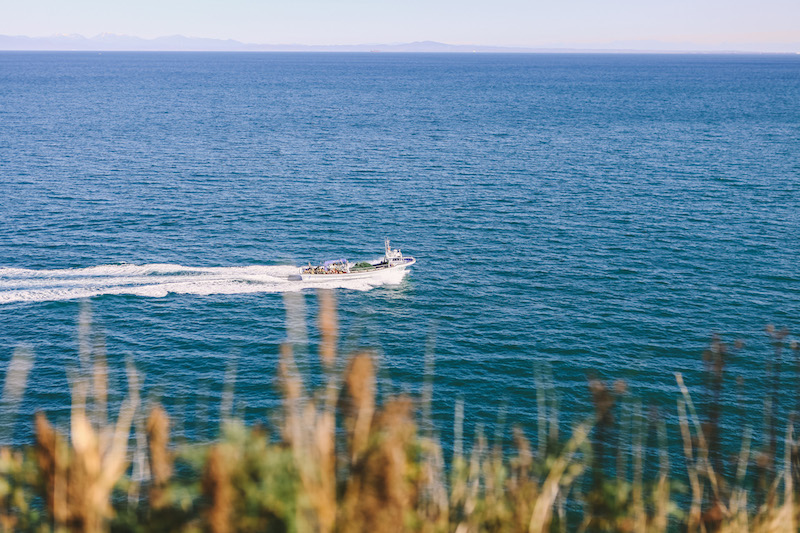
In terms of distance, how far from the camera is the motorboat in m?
72.9

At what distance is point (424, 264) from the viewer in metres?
79.4

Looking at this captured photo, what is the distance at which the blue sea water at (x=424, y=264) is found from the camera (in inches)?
2196

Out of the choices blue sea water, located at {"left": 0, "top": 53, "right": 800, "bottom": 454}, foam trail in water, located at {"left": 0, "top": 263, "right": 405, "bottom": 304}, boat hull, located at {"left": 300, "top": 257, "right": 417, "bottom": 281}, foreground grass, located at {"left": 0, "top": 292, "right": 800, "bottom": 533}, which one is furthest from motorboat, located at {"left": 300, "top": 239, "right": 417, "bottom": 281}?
foreground grass, located at {"left": 0, "top": 292, "right": 800, "bottom": 533}

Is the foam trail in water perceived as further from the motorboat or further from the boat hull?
the motorboat

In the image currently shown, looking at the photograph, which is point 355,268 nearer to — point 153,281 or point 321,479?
point 153,281

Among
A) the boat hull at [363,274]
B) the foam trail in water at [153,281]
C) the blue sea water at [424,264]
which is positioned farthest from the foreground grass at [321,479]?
the boat hull at [363,274]

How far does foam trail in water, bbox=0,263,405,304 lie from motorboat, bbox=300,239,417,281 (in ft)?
1.65

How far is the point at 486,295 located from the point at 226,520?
61939mm

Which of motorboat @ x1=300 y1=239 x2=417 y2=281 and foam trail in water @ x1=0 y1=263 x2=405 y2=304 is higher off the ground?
motorboat @ x1=300 y1=239 x2=417 y2=281

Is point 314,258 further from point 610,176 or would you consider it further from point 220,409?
point 610,176

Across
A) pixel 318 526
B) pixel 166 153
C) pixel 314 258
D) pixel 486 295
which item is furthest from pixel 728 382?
pixel 166 153

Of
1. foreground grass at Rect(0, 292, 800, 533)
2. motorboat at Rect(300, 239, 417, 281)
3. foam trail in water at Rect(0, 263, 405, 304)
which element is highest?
foreground grass at Rect(0, 292, 800, 533)

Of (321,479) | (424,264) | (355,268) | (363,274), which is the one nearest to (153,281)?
(355,268)

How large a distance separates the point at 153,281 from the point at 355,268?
22.3 meters
